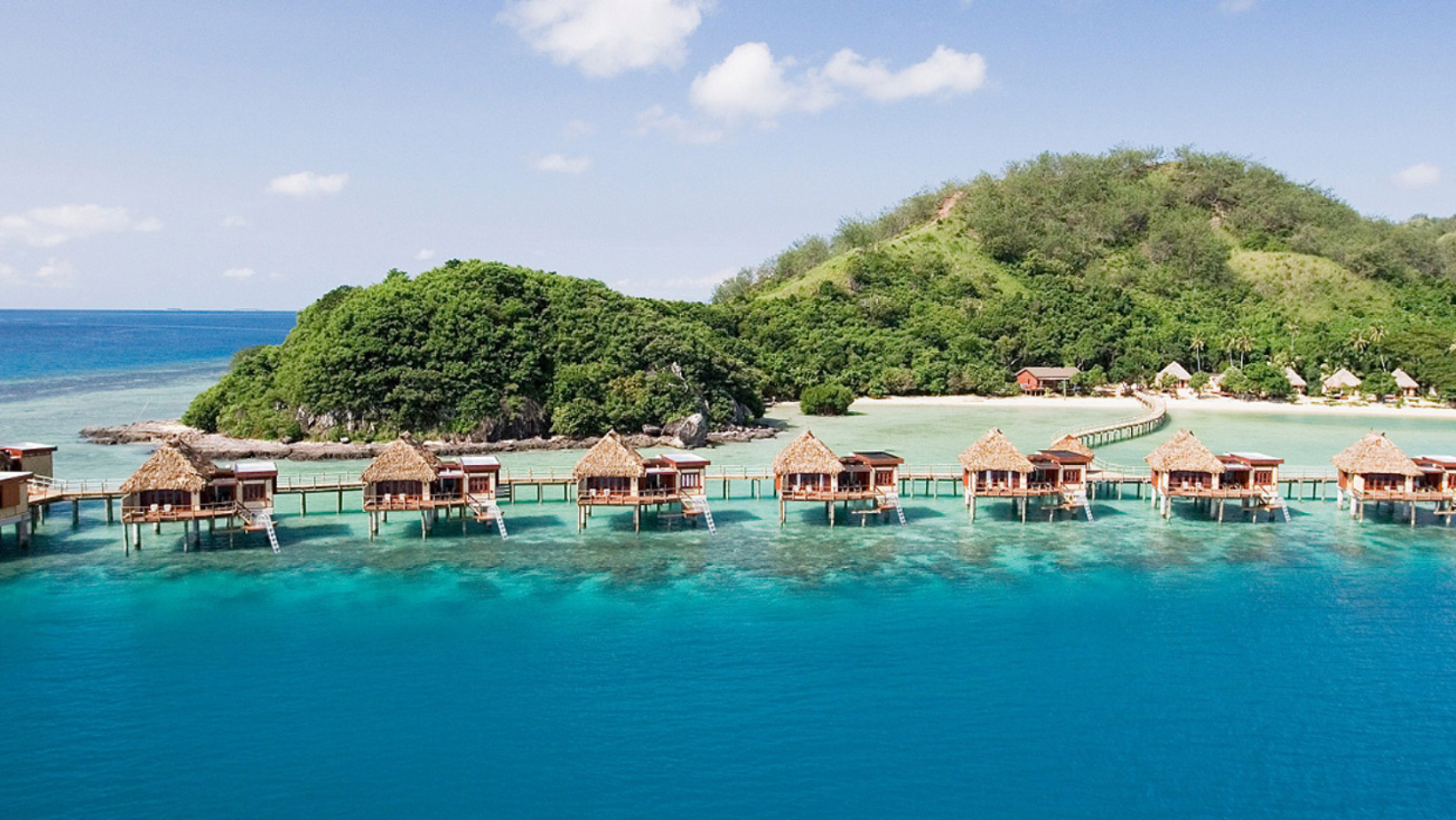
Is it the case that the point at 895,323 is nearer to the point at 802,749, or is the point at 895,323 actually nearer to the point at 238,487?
the point at 238,487

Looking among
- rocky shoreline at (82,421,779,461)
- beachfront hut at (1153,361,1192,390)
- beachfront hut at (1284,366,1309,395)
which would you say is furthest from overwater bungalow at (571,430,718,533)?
beachfront hut at (1284,366,1309,395)

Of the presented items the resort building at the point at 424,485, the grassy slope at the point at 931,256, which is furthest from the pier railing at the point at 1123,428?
the grassy slope at the point at 931,256

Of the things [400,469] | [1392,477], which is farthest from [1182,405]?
[400,469]

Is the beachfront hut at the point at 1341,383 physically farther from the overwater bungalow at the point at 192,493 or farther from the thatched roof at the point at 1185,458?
the overwater bungalow at the point at 192,493

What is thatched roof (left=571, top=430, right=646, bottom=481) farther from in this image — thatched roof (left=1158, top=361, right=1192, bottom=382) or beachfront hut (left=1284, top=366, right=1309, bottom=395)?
thatched roof (left=1158, top=361, right=1192, bottom=382)

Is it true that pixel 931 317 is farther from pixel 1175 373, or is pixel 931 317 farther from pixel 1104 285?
pixel 1104 285

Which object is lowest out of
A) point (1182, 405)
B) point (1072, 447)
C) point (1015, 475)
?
point (1015, 475)

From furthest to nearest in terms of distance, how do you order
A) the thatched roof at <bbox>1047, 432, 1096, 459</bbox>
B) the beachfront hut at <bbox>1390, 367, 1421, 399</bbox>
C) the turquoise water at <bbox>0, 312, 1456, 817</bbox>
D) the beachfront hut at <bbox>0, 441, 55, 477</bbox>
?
the beachfront hut at <bbox>1390, 367, 1421, 399</bbox>, the thatched roof at <bbox>1047, 432, 1096, 459</bbox>, the beachfront hut at <bbox>0, 441, 55, 477</bbox>, the turquoise water at <bbox>0, 312, 1456, 817</bbox>
